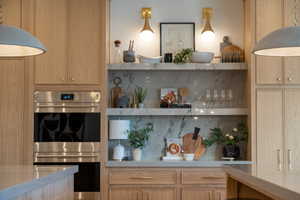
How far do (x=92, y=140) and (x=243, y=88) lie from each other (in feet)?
6.28

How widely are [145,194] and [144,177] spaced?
18 cm

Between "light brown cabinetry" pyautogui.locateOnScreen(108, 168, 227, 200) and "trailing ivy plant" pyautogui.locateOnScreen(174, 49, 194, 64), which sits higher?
"trailing ivy plant" pyautogui.locateOnScreen(174, 49, 194, 64)

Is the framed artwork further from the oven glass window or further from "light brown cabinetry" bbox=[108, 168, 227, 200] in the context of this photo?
"light brown cabinetry" bbox=[108, 168, 227, 200]

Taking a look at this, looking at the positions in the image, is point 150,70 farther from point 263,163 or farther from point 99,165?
point 263,163

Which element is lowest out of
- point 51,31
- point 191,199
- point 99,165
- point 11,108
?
point 191,199

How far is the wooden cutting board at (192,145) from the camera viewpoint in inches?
215

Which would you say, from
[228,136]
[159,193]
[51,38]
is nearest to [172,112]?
[228,136]

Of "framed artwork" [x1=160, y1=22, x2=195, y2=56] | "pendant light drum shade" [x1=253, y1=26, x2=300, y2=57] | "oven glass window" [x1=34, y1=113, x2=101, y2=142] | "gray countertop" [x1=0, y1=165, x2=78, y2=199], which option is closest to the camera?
"gray countertop" [x1=0, y1=165, x2=78, y2=199]

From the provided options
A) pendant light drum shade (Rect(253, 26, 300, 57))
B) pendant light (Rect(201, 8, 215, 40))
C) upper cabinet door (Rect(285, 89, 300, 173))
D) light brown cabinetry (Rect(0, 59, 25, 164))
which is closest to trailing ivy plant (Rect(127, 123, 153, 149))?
light brown cabinetry (Rect(0, 59, 25, 164))

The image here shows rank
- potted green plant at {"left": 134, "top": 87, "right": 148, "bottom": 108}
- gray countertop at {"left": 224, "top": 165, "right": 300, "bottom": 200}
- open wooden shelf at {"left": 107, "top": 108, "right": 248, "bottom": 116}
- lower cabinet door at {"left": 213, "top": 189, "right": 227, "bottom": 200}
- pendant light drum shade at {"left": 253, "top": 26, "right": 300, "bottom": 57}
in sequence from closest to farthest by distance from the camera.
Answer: gray countertop at {"left": 224, "top": 165, "right": 300, "bottom": 200}
pendant light drum shade at {"left": 253, "top": 26, "right": 300, "bottom": 57}
lower cabinet door at {"left": 213, "top": 189, "right": 227, "bottom": 200}
open wooden shelf at {"left": 107, "top": 108, "right": 248, "bottom": 116}
potted green plant at {"left": 134, "top": 87, "right": 148, "bottom": 108}

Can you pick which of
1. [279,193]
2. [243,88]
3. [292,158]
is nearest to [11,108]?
[243,88]

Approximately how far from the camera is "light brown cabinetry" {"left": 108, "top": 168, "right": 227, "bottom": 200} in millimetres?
4977

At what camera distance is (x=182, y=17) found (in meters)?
5.61

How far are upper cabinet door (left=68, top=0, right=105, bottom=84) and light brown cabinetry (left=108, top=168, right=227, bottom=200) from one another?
3.62ft
